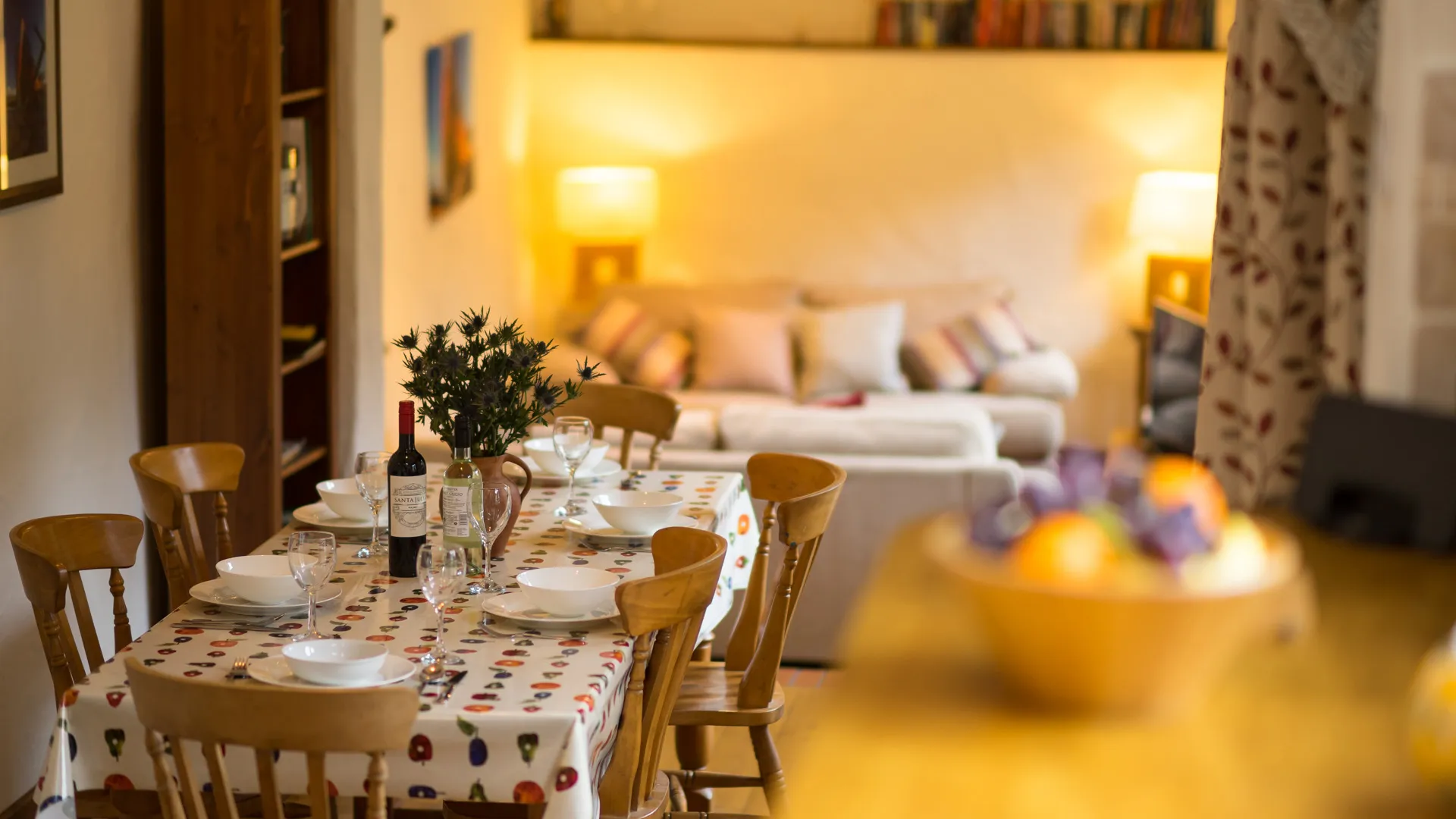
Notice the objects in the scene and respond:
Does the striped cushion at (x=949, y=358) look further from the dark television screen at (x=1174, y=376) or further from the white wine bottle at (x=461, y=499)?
the white wine bottle at (x=461, y=499)

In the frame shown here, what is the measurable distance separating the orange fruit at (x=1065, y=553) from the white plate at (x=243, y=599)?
144 centimetres

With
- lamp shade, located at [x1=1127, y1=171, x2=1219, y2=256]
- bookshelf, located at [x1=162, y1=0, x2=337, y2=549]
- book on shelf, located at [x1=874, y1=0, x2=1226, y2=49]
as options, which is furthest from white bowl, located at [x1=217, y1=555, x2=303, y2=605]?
book on shelf, located at [x1=874, y1=0, x2=1226, y2=49]

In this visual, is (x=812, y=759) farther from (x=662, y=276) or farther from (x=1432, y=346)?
(x=662, y=276)

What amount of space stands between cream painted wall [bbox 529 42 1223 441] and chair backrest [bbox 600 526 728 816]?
17.5 feet

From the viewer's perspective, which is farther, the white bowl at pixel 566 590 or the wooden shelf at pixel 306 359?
the wooden shelf at pixel 306 359

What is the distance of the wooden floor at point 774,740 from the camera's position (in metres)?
3.38

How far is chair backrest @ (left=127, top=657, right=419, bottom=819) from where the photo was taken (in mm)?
1613

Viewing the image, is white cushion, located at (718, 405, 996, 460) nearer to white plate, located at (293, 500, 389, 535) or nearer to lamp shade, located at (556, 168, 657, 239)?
white plate, located at (293, 500, 389, 535)

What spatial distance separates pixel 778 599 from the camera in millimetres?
2695

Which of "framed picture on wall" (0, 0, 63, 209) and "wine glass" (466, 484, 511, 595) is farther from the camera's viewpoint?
"framed picture on wall" (0, 0, 63, 209)

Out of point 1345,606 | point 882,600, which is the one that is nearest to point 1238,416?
point 1345,606

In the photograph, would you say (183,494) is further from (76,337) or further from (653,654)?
(653,654)

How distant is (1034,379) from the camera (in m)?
6.58

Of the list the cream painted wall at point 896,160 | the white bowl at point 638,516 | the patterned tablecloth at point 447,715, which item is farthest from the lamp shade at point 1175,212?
the patterned tablecloth at point 447,715
